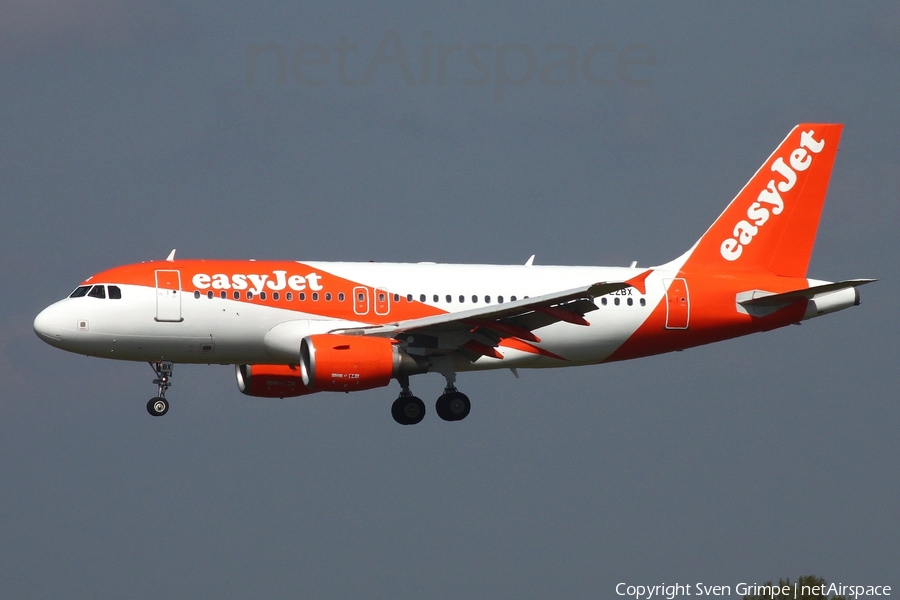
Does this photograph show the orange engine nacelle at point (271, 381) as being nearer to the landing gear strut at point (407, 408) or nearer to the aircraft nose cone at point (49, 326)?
the landing gear strut at point (407, 408)

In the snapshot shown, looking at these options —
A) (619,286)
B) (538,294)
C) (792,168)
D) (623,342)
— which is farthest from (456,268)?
(792,168)

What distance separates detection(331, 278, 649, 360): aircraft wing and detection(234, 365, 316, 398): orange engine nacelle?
15.6 feet

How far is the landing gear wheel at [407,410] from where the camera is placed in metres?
46.2

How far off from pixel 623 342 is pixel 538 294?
3.20 metres

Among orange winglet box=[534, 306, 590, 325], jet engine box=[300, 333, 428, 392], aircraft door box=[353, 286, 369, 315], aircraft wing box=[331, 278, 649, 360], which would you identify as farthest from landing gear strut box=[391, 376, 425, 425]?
orange winglet box=[534, 306, 590, 325]

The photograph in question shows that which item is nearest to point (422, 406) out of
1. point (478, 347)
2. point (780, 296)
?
point (478, 347)

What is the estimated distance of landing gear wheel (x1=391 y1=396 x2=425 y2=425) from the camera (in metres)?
46.2

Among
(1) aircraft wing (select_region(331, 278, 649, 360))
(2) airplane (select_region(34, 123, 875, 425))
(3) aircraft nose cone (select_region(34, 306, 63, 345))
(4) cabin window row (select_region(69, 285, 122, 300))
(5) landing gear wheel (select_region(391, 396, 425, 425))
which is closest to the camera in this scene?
(1) aircraft wing (select_region(331, 278, 649, 360))

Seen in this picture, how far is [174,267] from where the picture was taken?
44.2 m

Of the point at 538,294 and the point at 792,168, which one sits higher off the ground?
the point at 792,168

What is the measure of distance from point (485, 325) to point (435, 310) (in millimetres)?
2331

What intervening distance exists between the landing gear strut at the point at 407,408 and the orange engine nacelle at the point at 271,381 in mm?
3325

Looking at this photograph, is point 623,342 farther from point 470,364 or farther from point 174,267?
point 174,267

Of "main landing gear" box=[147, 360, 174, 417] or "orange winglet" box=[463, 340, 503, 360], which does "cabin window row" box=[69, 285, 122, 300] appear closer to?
"main landing gear" box=[147, 360, 174, 417]
